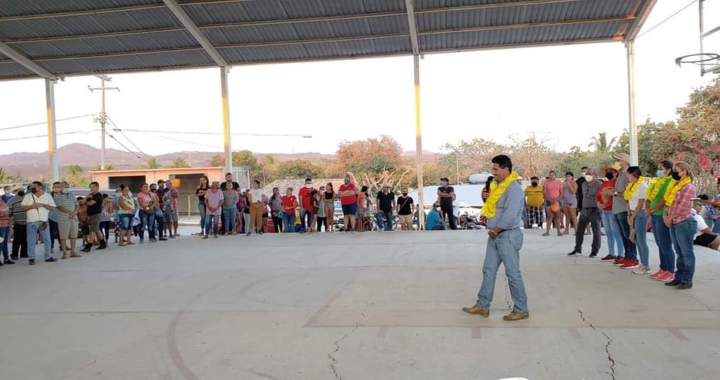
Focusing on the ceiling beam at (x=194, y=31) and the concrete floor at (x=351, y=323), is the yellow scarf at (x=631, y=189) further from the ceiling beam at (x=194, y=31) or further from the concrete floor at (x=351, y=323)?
the ceiling beam at (x=194, y=31)

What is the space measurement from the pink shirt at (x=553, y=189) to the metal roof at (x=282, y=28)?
4526mm

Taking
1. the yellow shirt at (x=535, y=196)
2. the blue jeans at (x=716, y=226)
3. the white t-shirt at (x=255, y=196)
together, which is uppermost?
the white t-shirt at (x=255, y=196)

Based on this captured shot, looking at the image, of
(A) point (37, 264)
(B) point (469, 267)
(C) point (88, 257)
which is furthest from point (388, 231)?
(A) point (37, 264)

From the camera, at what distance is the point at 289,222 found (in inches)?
598

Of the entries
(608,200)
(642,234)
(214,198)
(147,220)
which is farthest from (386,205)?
(642,234)

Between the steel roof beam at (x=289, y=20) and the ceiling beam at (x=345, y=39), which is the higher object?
the steel roof beam at (x=289, y=20)

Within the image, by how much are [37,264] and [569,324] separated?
9.46 meters

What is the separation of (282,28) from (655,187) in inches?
426

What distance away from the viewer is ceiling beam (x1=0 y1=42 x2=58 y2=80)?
15360 millimetres

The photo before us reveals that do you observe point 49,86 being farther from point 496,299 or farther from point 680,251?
point 680,251

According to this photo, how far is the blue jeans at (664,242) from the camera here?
6.82 metres

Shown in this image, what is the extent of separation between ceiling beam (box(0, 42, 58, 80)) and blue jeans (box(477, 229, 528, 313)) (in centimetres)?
1552

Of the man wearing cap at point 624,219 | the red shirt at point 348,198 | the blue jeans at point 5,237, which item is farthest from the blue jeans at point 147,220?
the man wearing cap at point 624,219

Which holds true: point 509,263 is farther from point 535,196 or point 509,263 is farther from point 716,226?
point 535,196
